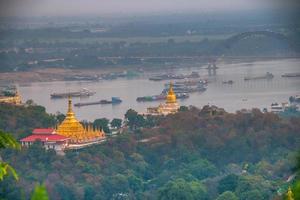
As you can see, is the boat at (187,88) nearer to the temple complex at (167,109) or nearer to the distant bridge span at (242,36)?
the distant bridge span at (242,36)

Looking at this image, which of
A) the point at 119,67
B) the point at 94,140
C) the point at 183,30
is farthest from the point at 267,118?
the point at 183,30

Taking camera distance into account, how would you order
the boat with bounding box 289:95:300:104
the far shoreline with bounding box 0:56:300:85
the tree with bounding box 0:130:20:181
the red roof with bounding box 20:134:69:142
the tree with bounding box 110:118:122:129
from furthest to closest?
1. the far shoreline with bounding box 0:56:300:85
2. the boat with bounding box 289:95:300:104
3. the tree with bounding box 110:118:122:129
4. the red roof with bounding box 20:134:69:142
5. the tree with bounding box 0:130:20:181

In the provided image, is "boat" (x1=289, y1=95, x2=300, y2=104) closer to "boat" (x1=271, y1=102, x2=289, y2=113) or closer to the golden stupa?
"boat" (x1=271, y1=102, x2=289, y2=113)

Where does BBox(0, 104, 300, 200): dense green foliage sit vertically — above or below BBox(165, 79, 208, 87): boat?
below

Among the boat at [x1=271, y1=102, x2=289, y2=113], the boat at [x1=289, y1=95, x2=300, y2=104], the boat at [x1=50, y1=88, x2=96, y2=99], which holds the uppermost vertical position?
Answer: the boat at [x1=50, y1=88, x2=96, y2=99]

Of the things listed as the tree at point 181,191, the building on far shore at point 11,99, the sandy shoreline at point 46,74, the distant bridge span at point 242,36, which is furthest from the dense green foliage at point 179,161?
→ the distant bridge span at point 242,36

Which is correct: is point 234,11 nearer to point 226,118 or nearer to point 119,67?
point 119,67

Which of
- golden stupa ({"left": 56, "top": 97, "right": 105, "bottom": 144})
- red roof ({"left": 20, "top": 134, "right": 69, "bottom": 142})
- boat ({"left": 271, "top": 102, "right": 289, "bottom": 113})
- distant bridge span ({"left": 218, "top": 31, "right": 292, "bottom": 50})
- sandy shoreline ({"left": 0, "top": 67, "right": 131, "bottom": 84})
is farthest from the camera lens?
distant bridge span ({"left": 218, "top": 31, "right": 292, "bottom": 50})

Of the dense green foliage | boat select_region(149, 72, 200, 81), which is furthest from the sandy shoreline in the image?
the dense green foliage

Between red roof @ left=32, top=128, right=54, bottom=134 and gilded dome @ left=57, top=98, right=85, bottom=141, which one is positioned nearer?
red roof @ left=32, top=128, right=54, bottom=134
